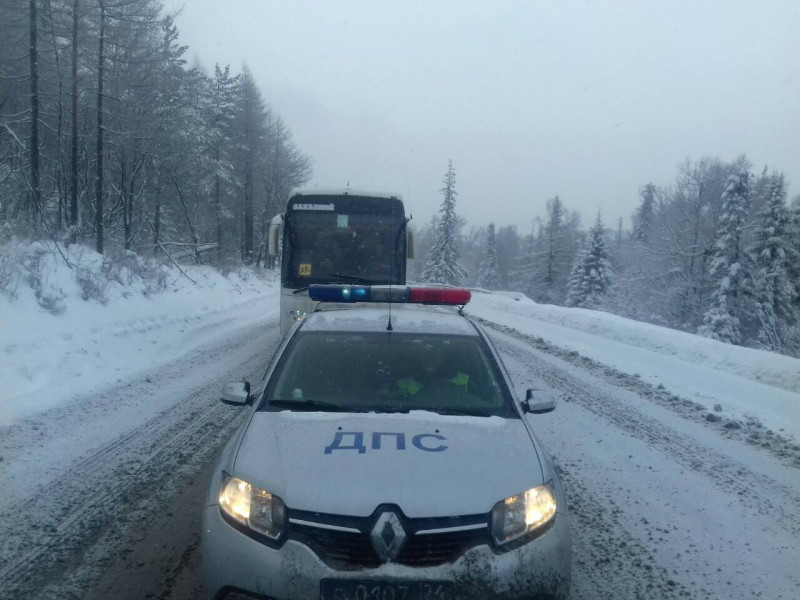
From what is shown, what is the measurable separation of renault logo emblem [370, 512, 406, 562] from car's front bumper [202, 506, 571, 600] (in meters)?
0.05

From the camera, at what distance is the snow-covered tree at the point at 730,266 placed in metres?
35.8

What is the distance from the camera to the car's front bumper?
8.96ft

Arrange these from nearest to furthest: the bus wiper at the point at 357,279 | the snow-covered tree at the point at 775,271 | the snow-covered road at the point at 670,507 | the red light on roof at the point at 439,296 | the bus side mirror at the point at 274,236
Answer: the snow-covered road at the point at 670,507 < the red light on roof at the point at 439,296 < the bus wiper at the point at 357,279 < the bus side mirror at the point at 274,236 < the snow-covered tree at the point at 775,271

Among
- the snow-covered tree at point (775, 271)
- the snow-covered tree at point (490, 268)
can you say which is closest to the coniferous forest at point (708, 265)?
the snow-covered tree at point (775, 271)

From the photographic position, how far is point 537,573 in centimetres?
288

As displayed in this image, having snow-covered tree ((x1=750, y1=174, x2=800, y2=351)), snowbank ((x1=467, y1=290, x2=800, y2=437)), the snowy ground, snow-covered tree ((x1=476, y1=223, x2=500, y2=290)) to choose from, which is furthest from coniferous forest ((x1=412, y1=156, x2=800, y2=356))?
the snowy ground

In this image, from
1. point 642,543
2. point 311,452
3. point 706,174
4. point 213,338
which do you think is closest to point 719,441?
point 642,543

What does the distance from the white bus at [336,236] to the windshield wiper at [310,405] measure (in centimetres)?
692

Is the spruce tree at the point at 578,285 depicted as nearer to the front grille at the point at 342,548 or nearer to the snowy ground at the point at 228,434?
the snowy ground at the point at 228,434

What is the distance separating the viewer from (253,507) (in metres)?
2.99

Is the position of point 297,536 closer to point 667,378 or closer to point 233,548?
point 233,548

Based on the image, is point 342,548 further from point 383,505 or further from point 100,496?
point 100,496

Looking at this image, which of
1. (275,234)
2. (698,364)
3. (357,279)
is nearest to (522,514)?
(357,279)

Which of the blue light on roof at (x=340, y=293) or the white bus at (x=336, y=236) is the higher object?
the white bus at (x=336, y=236)
